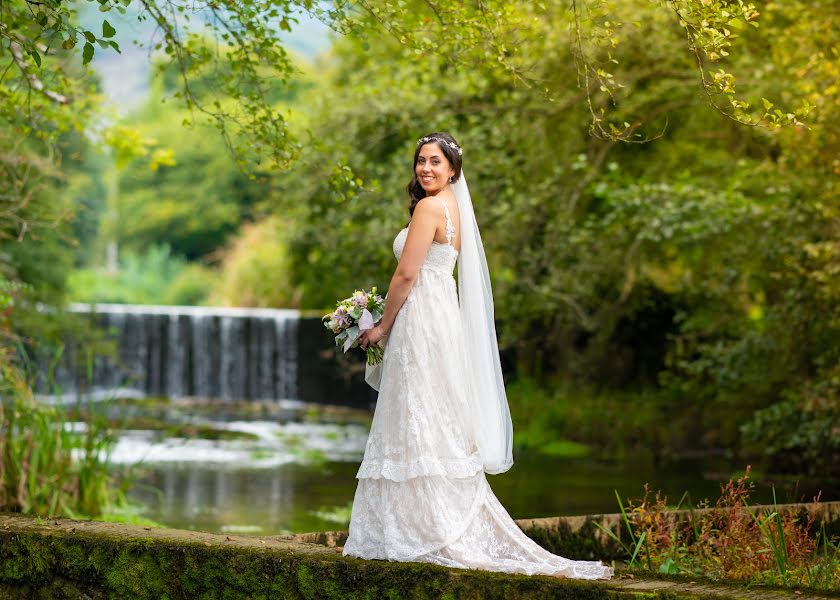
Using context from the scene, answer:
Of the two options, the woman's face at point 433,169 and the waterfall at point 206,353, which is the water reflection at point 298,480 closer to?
the waterfall at point 206,353

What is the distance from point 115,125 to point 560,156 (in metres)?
6.49

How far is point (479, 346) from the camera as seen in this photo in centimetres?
514

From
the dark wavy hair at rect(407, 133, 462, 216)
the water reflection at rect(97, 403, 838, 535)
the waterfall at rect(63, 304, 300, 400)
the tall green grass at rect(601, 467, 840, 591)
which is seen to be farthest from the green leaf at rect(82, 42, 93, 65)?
the waterfall at rect(63, 304, 300, 400)

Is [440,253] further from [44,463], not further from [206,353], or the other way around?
[206,353]

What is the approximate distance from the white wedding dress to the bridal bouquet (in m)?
0.11

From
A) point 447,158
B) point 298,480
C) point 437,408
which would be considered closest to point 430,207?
point 447,158

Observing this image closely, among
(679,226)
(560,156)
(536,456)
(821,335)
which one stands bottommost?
(536,456)

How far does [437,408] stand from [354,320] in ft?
1.74

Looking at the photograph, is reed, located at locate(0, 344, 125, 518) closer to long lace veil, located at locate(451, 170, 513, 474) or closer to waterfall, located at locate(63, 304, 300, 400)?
long lace veil, located at locate(451, 170, 513, 474)

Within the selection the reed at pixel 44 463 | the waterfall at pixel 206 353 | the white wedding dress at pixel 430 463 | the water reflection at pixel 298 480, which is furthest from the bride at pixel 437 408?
the waterfall at pixel 206 353

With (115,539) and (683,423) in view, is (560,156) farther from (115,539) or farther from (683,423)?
(115,539)

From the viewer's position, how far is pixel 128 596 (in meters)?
4.83

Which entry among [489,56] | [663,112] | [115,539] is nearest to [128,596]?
[115,539]

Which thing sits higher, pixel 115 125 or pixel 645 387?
pixel 115 125
